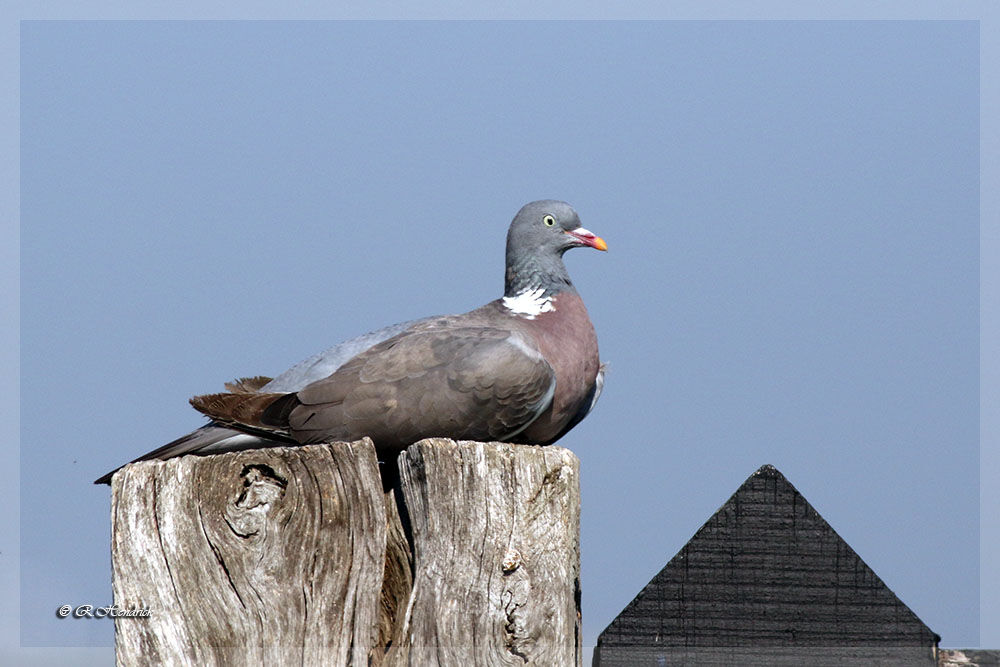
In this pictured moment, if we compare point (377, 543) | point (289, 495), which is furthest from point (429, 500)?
point (289, 495)

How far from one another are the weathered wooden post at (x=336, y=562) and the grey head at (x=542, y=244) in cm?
249

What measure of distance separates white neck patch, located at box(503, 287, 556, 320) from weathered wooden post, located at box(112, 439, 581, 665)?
2.26 meters

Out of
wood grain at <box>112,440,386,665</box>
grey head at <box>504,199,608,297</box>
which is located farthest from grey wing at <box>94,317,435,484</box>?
wood grain at <box>112,440,386,665</box>

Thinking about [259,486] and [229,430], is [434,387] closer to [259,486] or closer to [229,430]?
[229,430]

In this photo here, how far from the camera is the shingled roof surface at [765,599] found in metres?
2.71

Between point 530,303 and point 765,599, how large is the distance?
9.29 feet

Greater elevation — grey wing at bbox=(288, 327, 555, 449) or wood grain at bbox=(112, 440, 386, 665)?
grey wing at bbox=(288, 327, 555, 449)

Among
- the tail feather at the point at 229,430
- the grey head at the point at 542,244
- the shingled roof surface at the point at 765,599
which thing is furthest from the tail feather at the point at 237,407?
the shingled roof surface at the point at 765,599

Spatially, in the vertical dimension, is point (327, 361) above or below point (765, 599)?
above

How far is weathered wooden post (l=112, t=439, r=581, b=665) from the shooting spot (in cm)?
291

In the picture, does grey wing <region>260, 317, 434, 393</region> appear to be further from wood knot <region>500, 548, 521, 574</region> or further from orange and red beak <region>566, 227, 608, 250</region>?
wood knot <region>500, 548, 521, 574</region>

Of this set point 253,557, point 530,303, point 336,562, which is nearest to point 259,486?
point 253,557

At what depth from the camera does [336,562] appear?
9.68 ft

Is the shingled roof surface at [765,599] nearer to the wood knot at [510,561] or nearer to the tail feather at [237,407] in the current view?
the wood knot at [510,561]
